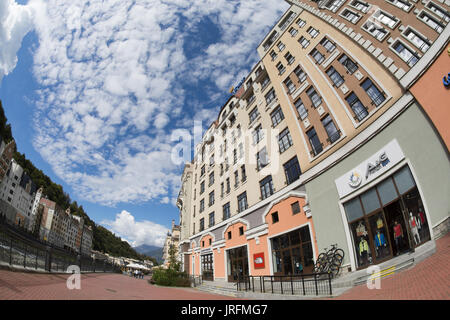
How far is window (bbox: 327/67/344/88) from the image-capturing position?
14.0 metres

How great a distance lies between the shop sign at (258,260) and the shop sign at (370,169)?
30.0 ft

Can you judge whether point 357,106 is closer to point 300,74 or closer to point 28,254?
point 300,74

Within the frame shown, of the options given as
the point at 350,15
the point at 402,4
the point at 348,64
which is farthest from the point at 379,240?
the point at 350,15

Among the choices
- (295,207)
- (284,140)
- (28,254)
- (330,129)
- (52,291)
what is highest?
(284,140)

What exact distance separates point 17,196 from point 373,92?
98.5 meters

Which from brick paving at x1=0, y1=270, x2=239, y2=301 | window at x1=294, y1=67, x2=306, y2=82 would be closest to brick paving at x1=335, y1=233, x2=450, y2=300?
brick paving at x1=0, y1=270, x2=239, y2=301

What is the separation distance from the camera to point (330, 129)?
13.9 meters

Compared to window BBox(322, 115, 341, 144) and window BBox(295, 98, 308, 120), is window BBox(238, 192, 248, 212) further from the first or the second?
window BBox(322, 115, 341, 144)

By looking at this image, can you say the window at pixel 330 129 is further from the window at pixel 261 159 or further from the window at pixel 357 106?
the window at pixel 261 159

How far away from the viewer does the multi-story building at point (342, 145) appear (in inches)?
343

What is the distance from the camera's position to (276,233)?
640 inches

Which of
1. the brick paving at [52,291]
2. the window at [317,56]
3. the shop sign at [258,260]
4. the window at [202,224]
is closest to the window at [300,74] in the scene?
the window at [317,56]

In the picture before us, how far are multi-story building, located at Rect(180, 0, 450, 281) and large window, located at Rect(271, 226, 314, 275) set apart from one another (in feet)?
0.24
